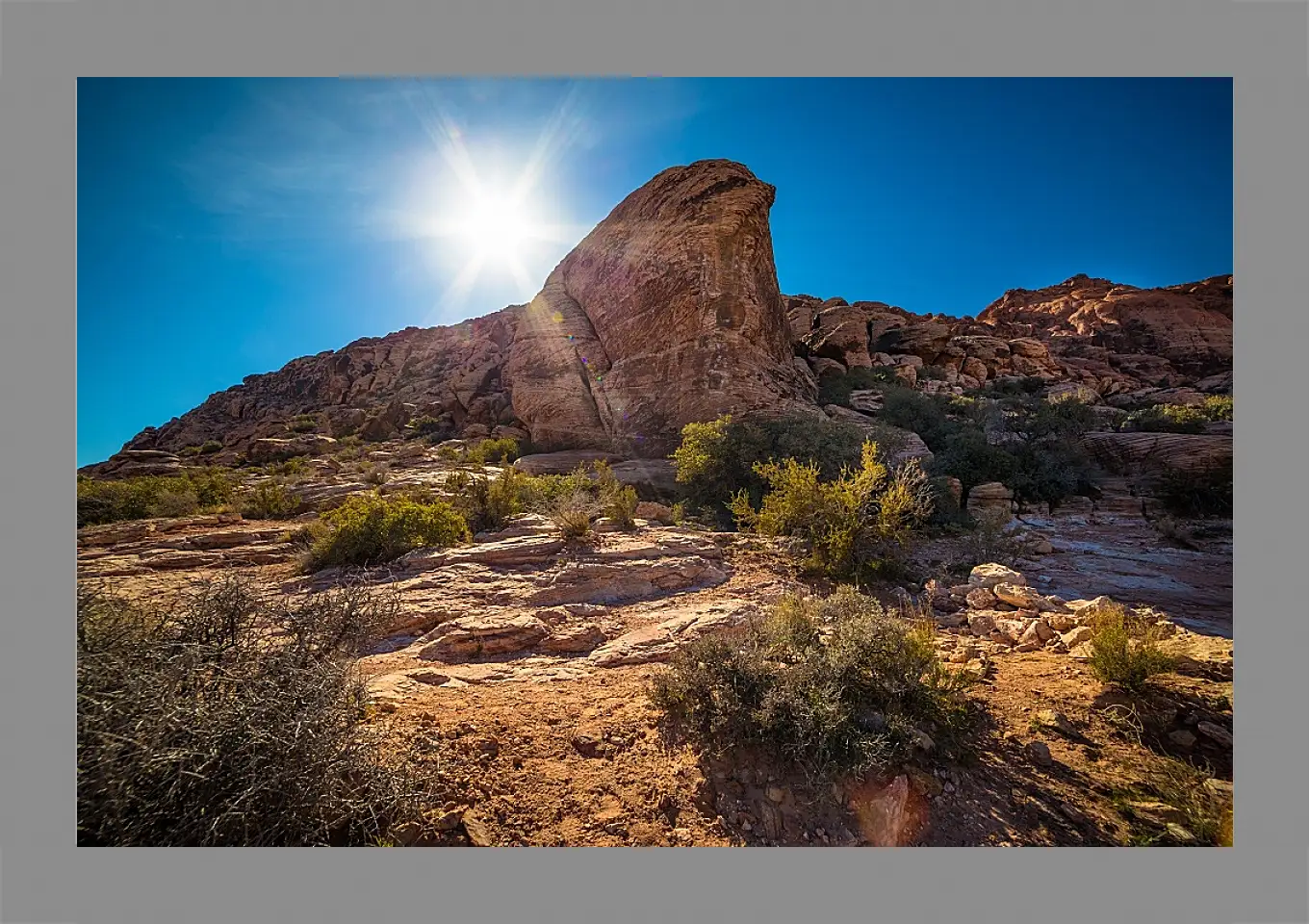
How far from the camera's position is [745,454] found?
7.39m

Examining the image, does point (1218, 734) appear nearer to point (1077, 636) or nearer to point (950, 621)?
point (1077, 636)

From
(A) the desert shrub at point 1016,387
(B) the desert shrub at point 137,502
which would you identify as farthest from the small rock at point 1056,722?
(A) the desert shrub at point 1016,387

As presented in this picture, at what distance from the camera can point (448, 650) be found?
10.1 feet

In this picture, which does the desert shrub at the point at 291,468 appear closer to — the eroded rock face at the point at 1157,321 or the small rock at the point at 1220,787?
the small rock at the point at 1220,787

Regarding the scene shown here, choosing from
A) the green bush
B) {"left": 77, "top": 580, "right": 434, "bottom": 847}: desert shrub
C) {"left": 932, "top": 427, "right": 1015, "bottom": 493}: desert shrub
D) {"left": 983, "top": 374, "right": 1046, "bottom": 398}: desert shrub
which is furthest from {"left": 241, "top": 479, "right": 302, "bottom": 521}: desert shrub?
{"left": 983, "top": 374, "right": 1046, "bottom": 398}: desert shrub

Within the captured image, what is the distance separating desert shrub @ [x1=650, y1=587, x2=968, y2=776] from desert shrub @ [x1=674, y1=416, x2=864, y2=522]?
4.35 m

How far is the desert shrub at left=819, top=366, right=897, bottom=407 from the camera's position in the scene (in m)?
14.0

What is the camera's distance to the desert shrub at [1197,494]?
22.1 ft

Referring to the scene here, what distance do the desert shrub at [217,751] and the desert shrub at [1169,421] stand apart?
48.1 ft

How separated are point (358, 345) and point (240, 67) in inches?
1127

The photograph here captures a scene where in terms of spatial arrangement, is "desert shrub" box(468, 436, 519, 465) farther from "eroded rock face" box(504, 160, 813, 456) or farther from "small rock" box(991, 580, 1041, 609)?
"small rock" box(991, 580, 1041, 609)

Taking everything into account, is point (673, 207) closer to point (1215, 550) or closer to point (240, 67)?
point (240, 67)

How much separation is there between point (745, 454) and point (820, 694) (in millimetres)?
5504

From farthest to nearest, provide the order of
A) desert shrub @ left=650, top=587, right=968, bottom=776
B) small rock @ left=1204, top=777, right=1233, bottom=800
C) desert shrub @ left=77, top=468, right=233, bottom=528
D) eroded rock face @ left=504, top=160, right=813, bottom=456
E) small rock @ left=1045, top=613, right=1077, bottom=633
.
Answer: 1. eroded rock face @ left=504, top=160, right=813, bottom=456
2. desert shrub @ left=77, top=468, right=233, bottom=528
3. small rock @ left=1045, top=613, right=1077, bottom=633
4. desert shrub @ left=650, top=587, right=968, bottom=776
5. small rock @ left=1204, top=777, right=1233, bottom=800
